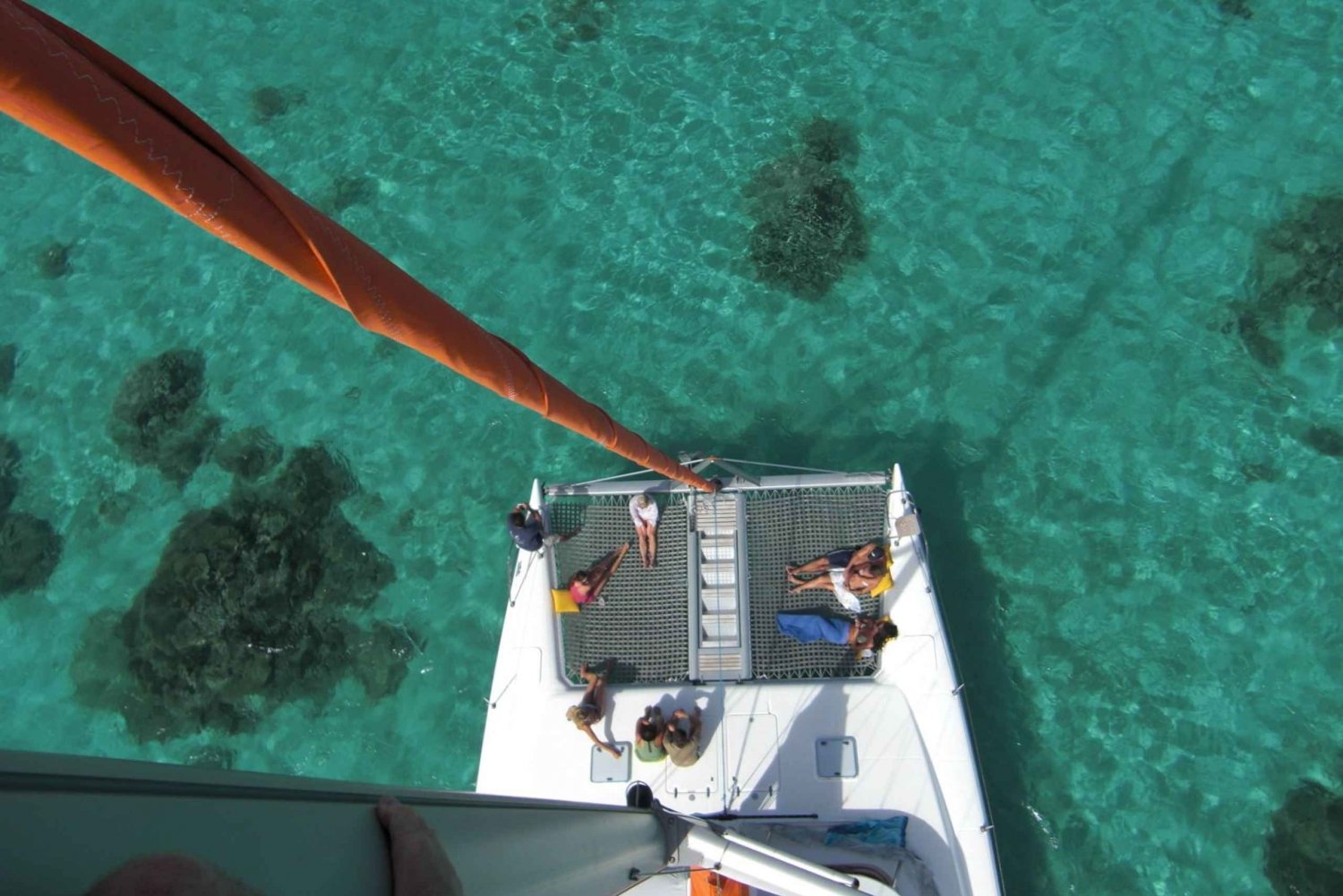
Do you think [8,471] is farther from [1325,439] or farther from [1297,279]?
[1297,279]

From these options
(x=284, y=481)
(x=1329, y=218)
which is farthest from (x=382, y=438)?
(x=1329, y=218)

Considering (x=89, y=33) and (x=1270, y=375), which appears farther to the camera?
(x=89, y=33)

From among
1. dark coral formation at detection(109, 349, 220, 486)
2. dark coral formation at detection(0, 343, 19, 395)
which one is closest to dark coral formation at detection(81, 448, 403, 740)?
dark coral formation at detection(109, 349, 220, 486)

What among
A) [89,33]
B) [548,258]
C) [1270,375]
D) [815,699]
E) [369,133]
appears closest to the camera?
[815,699]

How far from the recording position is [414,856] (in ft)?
8.32

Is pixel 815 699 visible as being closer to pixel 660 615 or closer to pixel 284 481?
pixel 660 615

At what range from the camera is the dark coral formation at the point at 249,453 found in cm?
1295

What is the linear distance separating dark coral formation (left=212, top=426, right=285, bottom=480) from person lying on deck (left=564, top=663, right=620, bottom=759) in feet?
21.0

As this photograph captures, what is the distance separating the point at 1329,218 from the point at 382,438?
1351 centimetres

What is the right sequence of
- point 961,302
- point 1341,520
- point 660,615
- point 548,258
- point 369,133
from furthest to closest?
point 369,133 → point 548,258 → point 961,302 → point 1341,520 → point 660,615

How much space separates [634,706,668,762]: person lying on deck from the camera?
29.1ft

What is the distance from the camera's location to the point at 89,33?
16641 millimetres

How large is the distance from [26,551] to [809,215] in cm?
1248

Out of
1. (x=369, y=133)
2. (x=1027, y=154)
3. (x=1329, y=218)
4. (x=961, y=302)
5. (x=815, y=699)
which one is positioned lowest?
(x=815, y=699)
